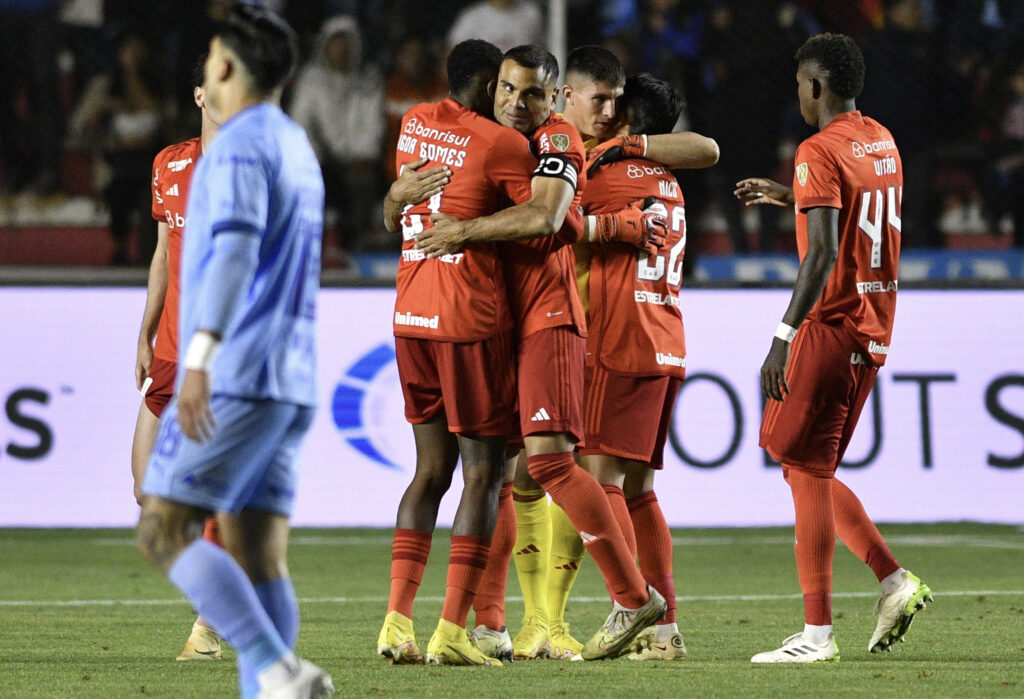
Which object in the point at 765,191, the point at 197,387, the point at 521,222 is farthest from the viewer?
the point at 765,191

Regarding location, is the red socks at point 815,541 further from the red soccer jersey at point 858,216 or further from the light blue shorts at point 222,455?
the light blue shorts at point 222,455

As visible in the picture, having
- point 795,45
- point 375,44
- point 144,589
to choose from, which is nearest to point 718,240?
point 795,45

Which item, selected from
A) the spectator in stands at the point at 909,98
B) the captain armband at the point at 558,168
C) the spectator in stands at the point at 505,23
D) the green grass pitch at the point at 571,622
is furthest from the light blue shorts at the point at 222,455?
the spectator in stands at the point at 505,23

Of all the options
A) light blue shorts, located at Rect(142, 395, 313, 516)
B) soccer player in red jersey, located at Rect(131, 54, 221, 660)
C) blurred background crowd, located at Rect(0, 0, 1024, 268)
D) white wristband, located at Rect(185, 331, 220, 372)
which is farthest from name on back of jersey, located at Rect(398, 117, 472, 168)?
blurred background crowd, located at Rect(0, 0, 1024, 268)

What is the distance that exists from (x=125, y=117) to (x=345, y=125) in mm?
1737

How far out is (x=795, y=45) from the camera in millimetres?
13516

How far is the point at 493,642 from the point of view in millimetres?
5863

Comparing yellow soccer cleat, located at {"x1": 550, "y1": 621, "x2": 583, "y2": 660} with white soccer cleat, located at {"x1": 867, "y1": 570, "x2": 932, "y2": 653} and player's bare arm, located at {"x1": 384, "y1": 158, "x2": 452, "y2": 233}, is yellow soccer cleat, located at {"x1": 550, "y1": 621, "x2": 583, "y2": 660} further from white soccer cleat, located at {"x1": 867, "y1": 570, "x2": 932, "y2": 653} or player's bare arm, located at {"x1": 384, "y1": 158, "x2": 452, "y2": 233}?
player's bare arm, located at {"x1": 384, "y1": 158, "x2": 452, "y2": 233}

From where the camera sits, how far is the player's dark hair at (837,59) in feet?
19.6

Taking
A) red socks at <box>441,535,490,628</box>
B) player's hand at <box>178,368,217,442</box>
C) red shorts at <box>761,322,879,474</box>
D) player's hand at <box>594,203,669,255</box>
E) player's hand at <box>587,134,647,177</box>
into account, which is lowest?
red socks at <box>441,535,490,628</box>

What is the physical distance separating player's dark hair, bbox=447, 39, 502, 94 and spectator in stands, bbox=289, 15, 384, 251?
7.39m

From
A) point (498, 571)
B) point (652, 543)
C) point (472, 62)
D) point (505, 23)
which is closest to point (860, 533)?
point (652, 543)

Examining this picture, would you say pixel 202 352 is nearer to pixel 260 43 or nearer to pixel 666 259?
pixel 260 43

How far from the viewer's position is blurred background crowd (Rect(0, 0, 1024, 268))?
42.9ft
